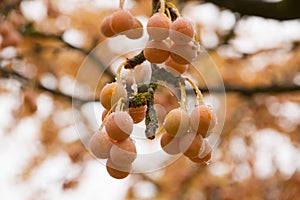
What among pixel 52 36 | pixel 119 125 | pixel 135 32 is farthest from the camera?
pixel 52 36

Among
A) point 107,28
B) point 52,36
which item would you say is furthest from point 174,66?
point 52,36

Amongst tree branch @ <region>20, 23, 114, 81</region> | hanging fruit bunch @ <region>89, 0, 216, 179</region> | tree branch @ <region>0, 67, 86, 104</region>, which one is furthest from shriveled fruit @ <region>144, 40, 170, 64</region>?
tree branch @ <region>0, 67, 86, 104</region>

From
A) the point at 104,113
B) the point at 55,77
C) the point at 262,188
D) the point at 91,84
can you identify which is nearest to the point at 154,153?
the point at 104,113

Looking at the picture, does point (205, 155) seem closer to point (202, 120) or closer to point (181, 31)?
point (202, 120)

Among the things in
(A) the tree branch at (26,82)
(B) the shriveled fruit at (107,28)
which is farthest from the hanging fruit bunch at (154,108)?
(A) the tree branch at (26,82)

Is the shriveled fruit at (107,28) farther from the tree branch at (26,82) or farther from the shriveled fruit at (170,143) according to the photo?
the tree branch at (26,82)
